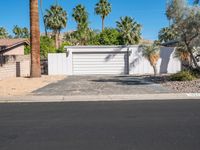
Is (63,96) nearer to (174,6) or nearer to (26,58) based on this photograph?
(174,6)

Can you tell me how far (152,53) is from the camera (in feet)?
112

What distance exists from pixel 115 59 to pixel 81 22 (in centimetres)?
3293

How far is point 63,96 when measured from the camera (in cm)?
1856

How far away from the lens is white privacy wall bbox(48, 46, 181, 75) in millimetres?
37438

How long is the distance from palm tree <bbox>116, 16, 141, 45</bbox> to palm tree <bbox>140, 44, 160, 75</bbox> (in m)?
24.3

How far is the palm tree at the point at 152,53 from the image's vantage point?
33.9 meters

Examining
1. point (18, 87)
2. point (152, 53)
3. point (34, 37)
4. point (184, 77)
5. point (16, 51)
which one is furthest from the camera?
point (16, 51)

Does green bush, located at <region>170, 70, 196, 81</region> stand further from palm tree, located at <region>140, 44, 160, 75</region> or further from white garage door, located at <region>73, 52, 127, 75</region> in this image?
white garage door, located at <region>73, 52, 127, 75</region>

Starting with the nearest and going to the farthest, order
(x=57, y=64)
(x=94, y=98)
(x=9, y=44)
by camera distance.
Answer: (x=94, y=98)
(x=57, y=64)
(x=9, y=44)

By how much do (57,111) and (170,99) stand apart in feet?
19.8

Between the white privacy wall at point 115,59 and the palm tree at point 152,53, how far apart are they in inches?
104

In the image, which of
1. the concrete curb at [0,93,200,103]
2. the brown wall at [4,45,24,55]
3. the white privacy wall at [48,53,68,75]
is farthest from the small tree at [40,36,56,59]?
the concrete curb at [0,93,200,103]

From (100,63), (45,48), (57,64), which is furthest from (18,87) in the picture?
(45,48)

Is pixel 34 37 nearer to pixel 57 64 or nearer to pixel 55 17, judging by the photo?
pixel 57 64
